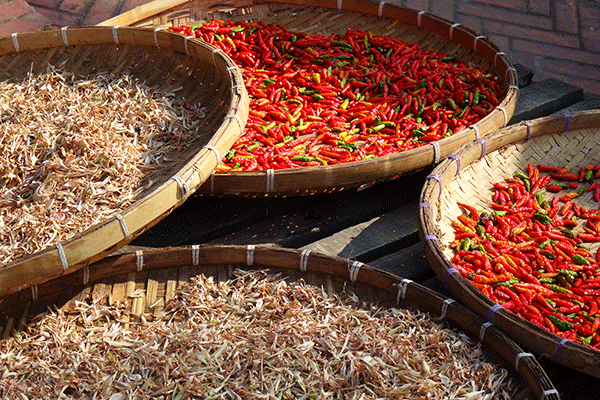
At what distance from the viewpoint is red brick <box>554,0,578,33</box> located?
5.49m

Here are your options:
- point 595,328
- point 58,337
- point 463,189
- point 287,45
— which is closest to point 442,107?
point 463,189

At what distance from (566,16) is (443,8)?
1125mm

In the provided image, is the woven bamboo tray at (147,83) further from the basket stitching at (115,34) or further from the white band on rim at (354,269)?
the white band on rim at (354,269)

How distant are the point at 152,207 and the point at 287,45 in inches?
82.4

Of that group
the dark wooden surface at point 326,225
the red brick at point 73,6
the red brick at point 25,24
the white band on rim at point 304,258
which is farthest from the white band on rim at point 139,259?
the red brick at point 73,6

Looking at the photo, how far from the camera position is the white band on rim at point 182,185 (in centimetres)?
233

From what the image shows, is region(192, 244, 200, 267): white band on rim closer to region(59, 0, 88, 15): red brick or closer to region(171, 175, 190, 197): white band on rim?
region(171, 175, 190, 197): white band on rim

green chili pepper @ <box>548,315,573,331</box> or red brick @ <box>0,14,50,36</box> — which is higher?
red brick @ <box>0,14,50,36</box>

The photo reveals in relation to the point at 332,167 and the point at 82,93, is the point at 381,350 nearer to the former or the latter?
the point at 332,167

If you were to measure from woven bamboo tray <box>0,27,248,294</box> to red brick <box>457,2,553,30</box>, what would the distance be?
134 inches

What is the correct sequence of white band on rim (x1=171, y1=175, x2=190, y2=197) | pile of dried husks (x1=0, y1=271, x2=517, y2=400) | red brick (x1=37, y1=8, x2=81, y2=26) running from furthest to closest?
red brick (x1=37, y1=8, x2=81, y2=26), white band on rim (x1=171, y1=175, x2=190, y2=197), pile of dried husks (x1=0, y1=271, x2=517, y2=400)

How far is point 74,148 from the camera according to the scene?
2605 millimetres

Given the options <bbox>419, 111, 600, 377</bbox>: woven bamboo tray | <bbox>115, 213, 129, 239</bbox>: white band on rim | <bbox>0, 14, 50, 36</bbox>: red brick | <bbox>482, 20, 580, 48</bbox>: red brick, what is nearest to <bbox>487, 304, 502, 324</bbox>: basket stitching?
<bbox>419, 111, 600, 377</bbox>: woven bamboo tray

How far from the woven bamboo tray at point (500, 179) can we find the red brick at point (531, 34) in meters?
2.35
